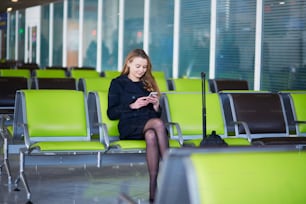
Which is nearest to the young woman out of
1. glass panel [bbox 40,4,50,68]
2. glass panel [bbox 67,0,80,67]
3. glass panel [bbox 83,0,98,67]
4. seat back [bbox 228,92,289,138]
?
seat back [bbox 228,92,289,138]

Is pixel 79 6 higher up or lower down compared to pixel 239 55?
higher up

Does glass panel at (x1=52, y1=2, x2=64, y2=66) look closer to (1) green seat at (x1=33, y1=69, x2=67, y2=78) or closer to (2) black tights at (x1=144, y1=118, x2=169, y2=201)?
(1) green seat at (x1=33, y1=69, x2=67, y2=78)

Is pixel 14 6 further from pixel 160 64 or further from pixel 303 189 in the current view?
pixel 303 189

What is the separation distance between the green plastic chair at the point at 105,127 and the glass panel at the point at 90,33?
13917 millimetres

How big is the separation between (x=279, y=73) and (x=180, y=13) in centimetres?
389

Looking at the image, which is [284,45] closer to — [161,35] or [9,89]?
[9,89]

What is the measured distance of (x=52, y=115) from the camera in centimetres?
631

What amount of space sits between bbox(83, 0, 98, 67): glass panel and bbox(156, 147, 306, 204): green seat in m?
18.1

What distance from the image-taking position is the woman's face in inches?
237

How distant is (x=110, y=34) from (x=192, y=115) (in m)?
12.5

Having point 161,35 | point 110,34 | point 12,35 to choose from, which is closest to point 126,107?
point 161,35

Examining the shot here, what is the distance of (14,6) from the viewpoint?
32.3 m

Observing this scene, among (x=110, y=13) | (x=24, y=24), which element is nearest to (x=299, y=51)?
(x=110, y=13)

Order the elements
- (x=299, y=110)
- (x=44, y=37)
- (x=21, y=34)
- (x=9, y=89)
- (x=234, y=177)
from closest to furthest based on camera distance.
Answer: (x=234, y=177) → (x=299, y=110) → (x=9, y=89) → (x=44, y=37) → (x=21, y=34)
